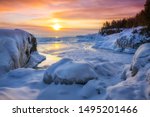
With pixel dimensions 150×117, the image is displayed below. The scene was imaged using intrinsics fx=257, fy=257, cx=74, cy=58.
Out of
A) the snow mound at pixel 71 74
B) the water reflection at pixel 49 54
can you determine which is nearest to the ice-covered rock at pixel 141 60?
the snow mound at pixel 71 74

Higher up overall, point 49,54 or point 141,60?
point 141,60

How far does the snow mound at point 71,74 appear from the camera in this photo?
9.30m

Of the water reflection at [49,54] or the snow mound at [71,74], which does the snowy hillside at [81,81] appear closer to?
the snow mound at [71,74]

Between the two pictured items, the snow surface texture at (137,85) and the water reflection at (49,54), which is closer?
Answer: the snow surface texture at (137,85)

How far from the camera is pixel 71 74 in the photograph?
30.7ft

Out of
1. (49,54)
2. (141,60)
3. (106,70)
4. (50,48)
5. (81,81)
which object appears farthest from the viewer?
(50,48)

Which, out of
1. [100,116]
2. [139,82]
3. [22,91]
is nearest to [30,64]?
[22,91]

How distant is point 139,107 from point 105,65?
5.31 m

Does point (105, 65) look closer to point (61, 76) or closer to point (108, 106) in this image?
point (61, 76)

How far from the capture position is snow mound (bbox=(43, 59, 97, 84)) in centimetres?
930

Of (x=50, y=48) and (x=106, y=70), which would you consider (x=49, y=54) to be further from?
(x=106, y=70)

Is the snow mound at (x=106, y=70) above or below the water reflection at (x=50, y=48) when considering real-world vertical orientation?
above

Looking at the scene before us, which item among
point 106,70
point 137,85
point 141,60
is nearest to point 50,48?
point 106,70

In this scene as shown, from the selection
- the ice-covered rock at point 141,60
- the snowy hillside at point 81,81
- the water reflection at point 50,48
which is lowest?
the water reflection at point 50,48
